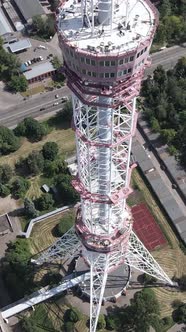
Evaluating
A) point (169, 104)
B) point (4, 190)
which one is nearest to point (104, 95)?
point (4, 190)

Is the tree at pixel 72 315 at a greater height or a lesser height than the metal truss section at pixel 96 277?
lesser

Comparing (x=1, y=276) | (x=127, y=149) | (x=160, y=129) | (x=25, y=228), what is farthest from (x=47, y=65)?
(x=127, y=149)

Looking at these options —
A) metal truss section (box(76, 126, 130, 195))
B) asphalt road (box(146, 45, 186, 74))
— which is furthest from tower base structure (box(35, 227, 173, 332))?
asphalt road (box(146, 45, 186, 74))

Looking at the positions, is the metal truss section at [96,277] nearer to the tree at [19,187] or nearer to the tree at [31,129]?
the tree at [19,187]

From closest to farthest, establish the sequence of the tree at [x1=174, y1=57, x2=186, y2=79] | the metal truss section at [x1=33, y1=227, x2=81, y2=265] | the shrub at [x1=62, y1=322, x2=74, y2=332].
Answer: the shrub at [x1=62, y1=322, x2=74, y2=332] → the metal truss section at [x1=33, y1=227, x2=81, y2=265] → the tree at [x1=174, y1=57, x2=186, y2=79]

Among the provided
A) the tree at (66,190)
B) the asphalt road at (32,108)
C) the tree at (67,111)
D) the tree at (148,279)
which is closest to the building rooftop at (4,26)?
the asphalt road at (32,108)

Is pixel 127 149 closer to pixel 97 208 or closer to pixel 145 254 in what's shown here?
pixel 97 208

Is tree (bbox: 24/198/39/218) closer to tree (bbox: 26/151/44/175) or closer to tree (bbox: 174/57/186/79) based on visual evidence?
tree (bbox: 26/151/44/175)
